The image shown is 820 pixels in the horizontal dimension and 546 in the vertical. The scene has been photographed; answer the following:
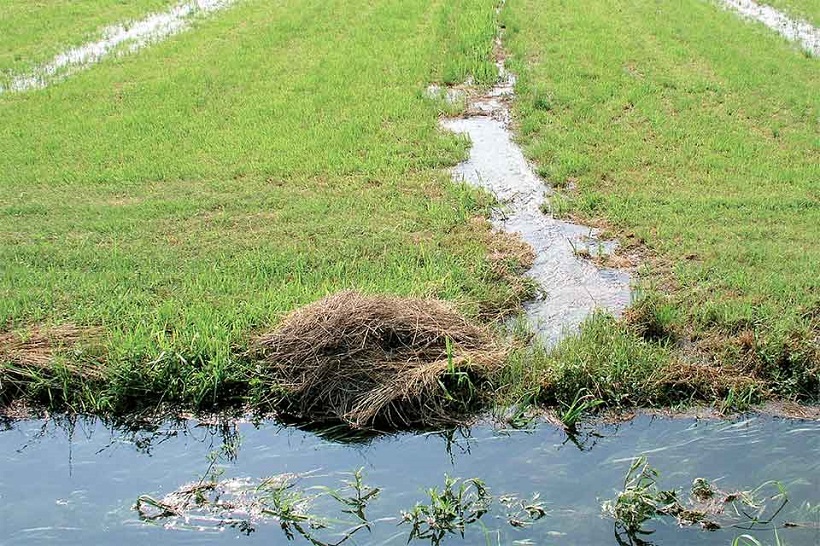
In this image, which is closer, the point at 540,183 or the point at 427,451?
the point at 427,451

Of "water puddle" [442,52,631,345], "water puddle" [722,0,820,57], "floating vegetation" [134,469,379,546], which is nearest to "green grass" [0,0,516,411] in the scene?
"water puddle" [442,52,631,345]

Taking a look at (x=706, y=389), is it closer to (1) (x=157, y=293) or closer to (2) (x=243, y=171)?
(1) (x=157, y=293)

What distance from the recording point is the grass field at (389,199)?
586cm

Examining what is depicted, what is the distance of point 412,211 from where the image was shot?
817 cm

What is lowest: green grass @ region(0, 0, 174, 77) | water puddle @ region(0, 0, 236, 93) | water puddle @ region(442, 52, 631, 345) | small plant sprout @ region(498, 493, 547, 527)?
small plant sprout @ region(498, 493, 547, 527)

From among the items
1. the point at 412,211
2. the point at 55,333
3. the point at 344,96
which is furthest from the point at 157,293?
the point at 344,96

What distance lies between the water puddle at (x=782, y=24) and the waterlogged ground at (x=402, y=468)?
33.3 feet

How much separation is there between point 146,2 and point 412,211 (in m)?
12.0

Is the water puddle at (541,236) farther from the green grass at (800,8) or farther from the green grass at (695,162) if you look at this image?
the green grass at (800,8)

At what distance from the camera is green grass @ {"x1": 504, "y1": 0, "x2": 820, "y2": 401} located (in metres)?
6.17

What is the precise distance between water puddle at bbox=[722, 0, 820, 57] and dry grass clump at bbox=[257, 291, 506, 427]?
A: 1020 cm

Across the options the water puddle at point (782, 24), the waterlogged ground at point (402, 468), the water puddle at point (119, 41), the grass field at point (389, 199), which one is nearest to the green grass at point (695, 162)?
the grass field at point (389, 199)

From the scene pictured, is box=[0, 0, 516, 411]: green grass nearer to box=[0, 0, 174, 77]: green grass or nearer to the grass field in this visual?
the grass field

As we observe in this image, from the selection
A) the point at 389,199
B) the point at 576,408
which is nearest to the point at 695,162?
the point at 389,199
